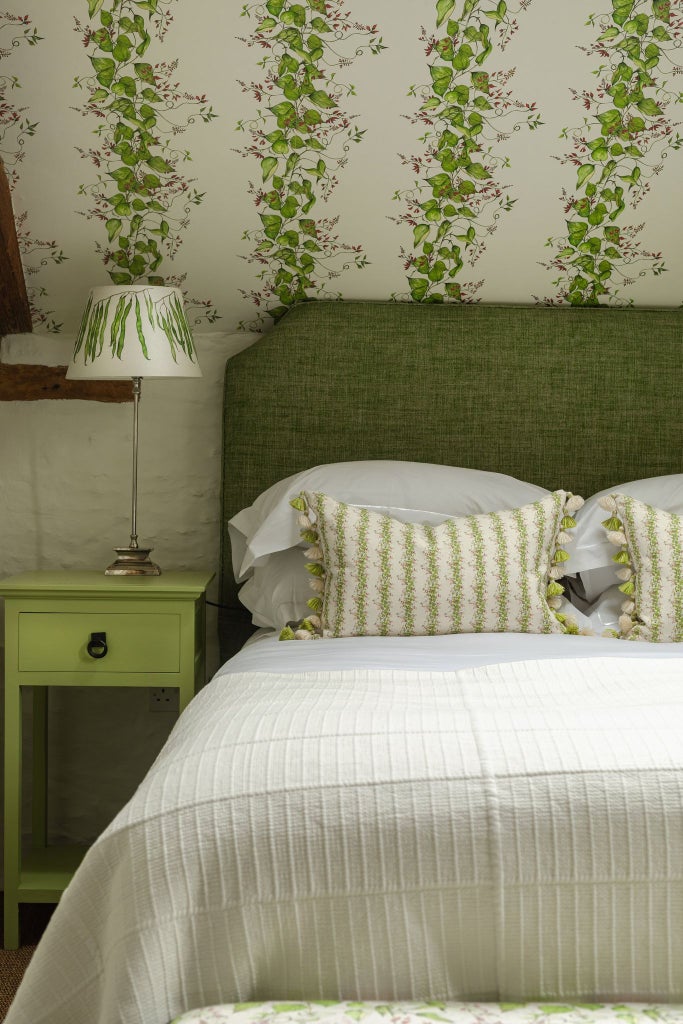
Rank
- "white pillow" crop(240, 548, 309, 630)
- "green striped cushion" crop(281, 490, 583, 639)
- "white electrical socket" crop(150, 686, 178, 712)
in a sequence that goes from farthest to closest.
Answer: "white electrical socket" crop(150, 686, 178, 712) → "white pillow" crop(240, 548, 309, 630) → "green striped cushion" crop(281, 490, 583, 639)

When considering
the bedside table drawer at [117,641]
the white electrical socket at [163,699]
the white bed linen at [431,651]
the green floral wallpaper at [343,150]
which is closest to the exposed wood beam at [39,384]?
the green floral wallpaper at [343,150]

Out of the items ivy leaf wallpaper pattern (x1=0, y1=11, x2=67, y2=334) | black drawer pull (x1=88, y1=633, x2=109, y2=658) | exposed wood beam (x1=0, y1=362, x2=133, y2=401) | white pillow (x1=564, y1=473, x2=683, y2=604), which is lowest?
black drawer pull (x1=88, y1=633, x2=109, y2=658)

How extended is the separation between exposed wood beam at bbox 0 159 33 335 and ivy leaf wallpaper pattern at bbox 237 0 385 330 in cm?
60

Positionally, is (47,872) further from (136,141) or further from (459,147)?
(459,147)

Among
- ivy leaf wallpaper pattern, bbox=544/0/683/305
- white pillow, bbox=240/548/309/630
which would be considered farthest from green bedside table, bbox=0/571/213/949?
ivy leaf wallpaper pattern, bbox=544/0/683/305

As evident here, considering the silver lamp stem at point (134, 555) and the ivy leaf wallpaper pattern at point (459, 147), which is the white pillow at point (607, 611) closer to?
the ivy leaf wallpaper pattern at point (459, 147)

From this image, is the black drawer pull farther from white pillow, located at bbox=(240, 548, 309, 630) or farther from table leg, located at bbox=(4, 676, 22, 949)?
white pillow, located at bbox=(240, 548, 309, 630)

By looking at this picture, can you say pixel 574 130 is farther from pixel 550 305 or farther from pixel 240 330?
pixel 240 330

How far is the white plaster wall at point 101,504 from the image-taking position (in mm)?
2754

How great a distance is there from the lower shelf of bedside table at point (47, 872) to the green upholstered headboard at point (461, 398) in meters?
0.81

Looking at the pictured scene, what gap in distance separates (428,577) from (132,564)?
2.69ft

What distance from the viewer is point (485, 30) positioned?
246cm

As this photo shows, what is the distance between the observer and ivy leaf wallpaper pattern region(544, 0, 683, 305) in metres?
2.47

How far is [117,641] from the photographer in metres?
2.31
